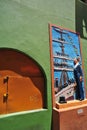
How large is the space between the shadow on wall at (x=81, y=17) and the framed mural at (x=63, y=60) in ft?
2.17

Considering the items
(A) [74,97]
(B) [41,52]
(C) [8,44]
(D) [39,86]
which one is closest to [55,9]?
(B) [41,52]

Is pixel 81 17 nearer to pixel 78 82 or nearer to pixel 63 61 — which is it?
pixel 63 61

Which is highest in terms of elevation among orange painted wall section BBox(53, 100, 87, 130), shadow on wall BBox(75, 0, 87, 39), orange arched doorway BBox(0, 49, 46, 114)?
shadow on wall BBox(75, 0, 87, 39)

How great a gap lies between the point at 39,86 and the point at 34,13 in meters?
2.52

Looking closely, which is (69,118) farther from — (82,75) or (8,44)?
(8,44)

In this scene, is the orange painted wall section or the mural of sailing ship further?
the mural of sailing ship

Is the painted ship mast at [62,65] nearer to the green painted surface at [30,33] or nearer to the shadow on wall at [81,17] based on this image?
the green painted surface at [30,33]

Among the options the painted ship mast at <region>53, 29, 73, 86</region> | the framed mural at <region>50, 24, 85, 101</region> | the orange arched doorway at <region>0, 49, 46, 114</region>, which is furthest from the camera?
the painted ship mast at <region>53, 29, 73, 86</region>

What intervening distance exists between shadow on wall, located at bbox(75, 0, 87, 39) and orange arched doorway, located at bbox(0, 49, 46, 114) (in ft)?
9.64

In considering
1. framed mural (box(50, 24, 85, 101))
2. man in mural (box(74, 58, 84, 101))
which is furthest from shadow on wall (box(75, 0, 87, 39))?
man in mural (box(74, 58, 84, 101))

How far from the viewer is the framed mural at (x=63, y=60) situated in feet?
17.9

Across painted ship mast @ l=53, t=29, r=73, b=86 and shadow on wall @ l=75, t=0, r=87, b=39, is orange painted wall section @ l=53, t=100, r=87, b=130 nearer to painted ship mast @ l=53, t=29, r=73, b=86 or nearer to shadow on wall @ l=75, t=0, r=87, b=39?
painted ship mast @ l=53, t=29, r=73, b=86

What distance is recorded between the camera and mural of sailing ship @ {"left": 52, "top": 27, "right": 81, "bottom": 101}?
5.52 m

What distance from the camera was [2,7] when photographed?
4.57m
